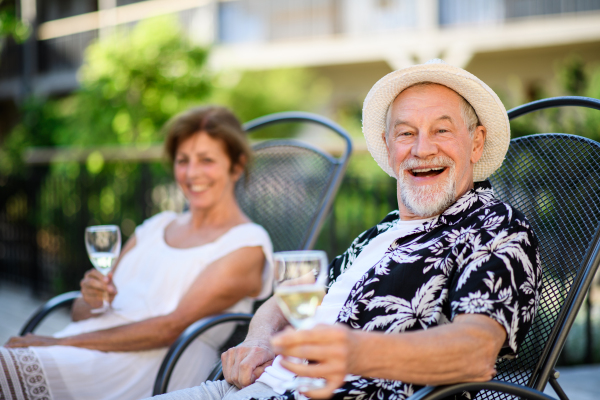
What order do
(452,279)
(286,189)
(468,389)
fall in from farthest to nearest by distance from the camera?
(286,189) → (452,279) → (468,389)

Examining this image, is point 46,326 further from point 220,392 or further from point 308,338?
point 308,338

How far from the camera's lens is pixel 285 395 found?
1689mm

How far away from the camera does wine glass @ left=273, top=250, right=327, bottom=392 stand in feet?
3.58

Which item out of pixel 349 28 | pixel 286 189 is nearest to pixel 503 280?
pixel 286 189

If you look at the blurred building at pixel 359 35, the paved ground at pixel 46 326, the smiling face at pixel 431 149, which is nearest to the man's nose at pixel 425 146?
the smiling face at pixel 431 149

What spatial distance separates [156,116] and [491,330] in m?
6.37

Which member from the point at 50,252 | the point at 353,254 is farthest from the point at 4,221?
the point at 353,254

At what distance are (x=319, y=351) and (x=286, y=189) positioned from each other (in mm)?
1941

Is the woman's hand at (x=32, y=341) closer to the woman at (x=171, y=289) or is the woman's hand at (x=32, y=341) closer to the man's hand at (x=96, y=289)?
the woman at (x=171, y=289)

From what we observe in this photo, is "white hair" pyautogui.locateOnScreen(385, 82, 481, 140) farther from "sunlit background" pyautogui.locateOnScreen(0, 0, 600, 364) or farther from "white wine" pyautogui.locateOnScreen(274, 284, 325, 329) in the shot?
"sunlit background" pyautogui.locateOnScreen(0, 0, 600, 364)

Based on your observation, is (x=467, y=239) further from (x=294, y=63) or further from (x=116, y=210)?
(x=294, y=63)

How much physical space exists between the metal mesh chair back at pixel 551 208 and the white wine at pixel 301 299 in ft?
2.80

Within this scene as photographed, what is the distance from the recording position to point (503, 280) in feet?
4.50

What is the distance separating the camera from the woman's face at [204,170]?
266cm
